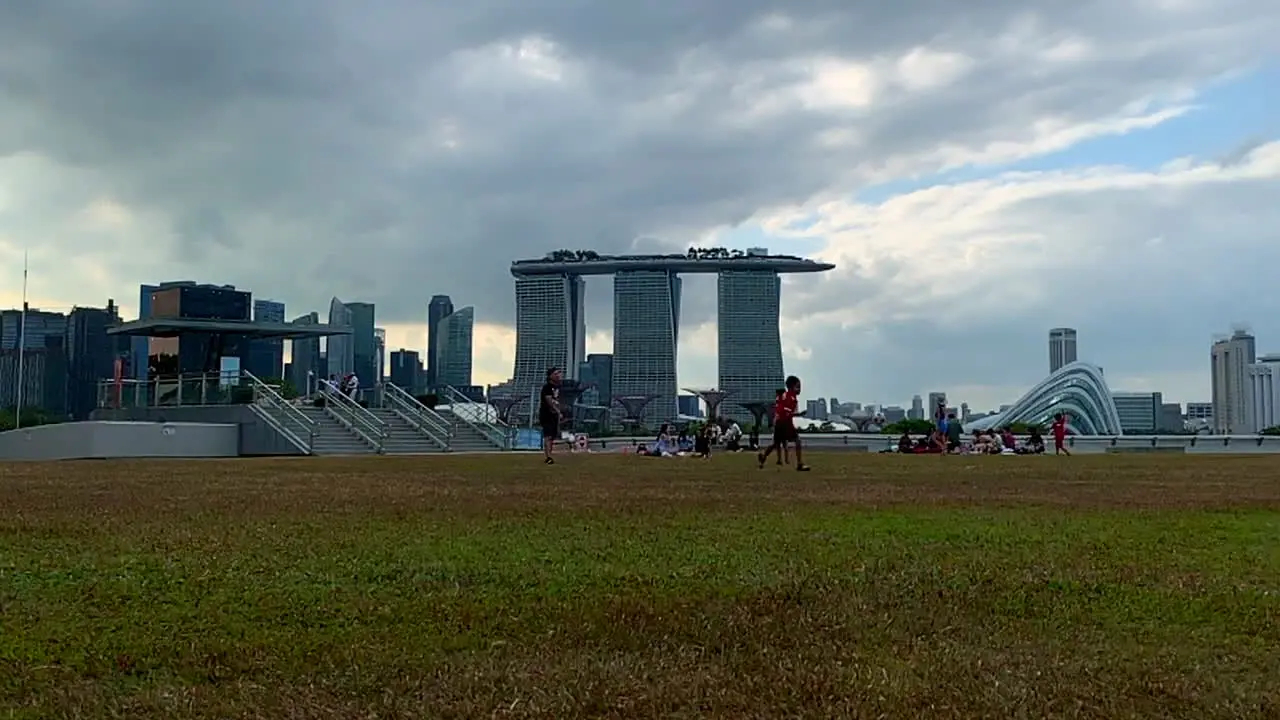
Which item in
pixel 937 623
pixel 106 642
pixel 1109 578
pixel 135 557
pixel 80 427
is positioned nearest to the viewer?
pixel 106 642

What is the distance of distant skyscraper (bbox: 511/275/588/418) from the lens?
166750 millimetres

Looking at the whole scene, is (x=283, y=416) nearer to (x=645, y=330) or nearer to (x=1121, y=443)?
(x=1121, y=443)

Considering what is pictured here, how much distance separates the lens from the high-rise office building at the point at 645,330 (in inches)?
6880

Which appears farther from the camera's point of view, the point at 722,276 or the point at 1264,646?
the point at 722,276

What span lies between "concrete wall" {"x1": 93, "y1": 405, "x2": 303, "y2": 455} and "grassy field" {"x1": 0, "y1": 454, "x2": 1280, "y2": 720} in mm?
30823

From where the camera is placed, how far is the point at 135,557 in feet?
21.6

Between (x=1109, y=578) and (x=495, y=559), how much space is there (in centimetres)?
337

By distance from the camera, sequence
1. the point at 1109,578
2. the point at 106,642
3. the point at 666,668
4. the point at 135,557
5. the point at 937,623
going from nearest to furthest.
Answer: the point at 666,668
the point at 106,642
the point at 937,623
the point at 1109,578
the point at 135,557

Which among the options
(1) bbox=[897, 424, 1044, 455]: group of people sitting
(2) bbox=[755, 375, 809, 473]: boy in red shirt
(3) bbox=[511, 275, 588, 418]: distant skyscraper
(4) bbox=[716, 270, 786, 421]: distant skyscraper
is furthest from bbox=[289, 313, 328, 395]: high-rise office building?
(4) bbox=[716, 270, 786, 421]: distant skyscraper

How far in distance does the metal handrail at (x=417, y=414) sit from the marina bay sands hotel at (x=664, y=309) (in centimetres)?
11857

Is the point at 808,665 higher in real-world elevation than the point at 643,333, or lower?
lower

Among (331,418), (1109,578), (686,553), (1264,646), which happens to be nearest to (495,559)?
(686,553)

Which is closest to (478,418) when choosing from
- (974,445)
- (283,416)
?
(283,416)

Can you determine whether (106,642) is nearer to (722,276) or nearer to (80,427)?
(80,427)
